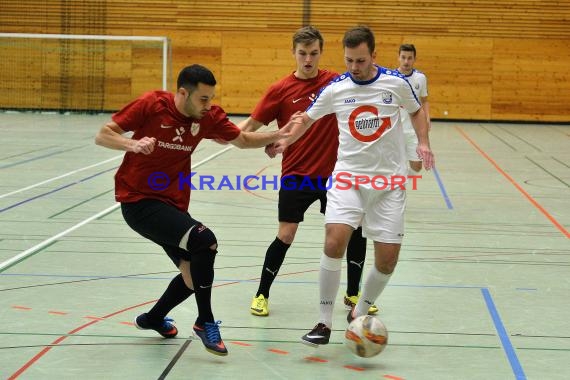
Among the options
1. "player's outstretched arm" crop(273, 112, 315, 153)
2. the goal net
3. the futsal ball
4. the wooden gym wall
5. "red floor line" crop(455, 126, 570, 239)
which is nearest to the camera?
the futsal ball

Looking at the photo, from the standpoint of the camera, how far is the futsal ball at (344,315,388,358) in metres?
4.95

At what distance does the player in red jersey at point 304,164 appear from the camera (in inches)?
247

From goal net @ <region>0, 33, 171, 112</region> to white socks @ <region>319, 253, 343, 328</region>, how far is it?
2518 cm

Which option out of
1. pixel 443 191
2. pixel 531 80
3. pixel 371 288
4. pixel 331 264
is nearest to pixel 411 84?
pixel 443 191

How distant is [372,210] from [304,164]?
3.42ft

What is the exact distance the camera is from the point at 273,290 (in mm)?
6926

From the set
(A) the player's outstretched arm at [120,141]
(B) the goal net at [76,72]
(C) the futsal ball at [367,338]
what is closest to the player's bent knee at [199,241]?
(A) the player's outstretched arm at [120,141]

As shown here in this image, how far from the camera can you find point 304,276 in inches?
293

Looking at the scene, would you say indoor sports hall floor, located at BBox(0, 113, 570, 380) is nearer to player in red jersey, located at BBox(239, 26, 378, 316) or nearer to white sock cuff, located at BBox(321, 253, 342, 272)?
player in red jersey, located at BBox(239, 26, 378, 316)

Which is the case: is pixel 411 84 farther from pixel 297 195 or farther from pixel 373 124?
pixel 373 124

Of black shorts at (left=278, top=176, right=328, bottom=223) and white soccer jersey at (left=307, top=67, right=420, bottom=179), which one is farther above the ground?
white soccer jersey at (left=307, top=67, right=420, bottom=179)

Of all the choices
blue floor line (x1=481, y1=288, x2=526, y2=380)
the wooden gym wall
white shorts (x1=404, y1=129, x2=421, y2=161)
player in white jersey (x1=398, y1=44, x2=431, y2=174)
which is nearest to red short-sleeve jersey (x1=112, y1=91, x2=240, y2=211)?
blue floor line (x1=481, y1=288, x2=526, y2=380)

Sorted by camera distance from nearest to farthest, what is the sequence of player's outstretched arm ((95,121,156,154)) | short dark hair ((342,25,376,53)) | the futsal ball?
player's outstretched arm ((95,121,156,154)) → the futsal ball → short dark hair ((342,25,376,53))

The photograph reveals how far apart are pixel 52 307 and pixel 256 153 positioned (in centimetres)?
1323
